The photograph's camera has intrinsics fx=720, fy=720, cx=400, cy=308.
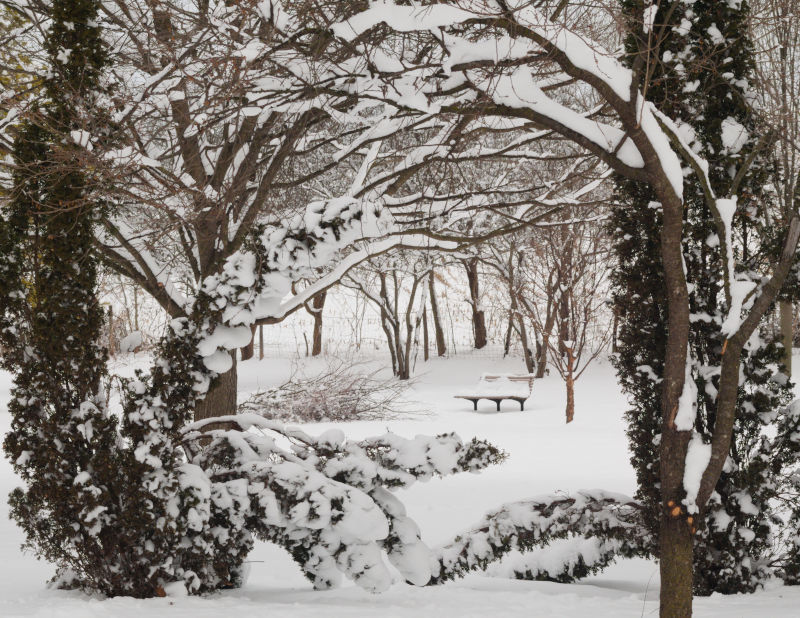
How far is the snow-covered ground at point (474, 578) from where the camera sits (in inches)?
168

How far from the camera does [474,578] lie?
5.94m

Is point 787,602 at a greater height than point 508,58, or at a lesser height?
lesser

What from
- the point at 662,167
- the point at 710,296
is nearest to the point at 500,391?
the point at 710,296

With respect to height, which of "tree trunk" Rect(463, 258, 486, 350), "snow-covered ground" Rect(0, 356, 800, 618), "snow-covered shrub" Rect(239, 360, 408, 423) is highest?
"tree trunk" Rect(463, 258, 486, 350)

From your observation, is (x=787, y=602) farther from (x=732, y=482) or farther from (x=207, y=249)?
(x=207, y=249)

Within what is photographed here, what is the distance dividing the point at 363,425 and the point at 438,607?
8.83 metres

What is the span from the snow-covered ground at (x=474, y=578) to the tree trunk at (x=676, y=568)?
56 centimetres

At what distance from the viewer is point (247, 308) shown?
486cm

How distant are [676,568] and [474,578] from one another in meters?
2.52

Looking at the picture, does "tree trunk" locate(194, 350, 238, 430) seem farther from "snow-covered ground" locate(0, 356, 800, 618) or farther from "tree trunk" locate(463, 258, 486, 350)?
"tree trunk" locate(463, 258, 486, 350)

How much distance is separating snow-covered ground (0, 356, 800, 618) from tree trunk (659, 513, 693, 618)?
56 centimetres

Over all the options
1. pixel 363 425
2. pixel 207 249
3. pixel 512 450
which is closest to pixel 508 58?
pixel 207 249

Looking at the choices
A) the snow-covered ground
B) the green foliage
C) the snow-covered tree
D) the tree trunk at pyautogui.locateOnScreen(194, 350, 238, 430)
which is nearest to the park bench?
the snow-covered ground

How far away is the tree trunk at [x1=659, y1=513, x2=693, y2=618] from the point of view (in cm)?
369
